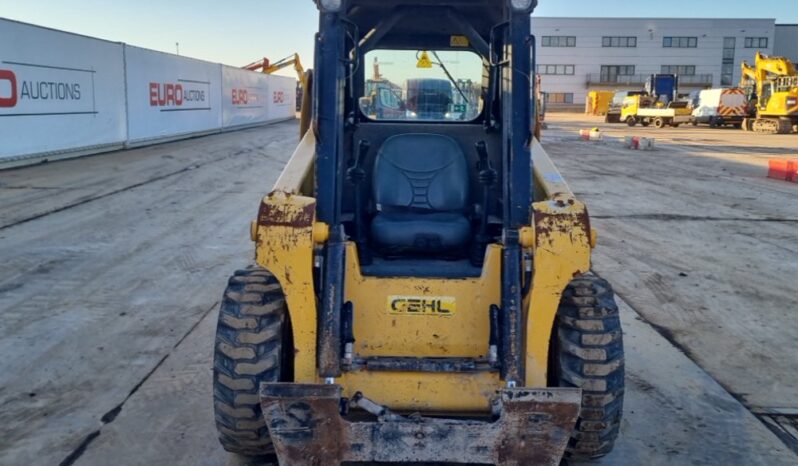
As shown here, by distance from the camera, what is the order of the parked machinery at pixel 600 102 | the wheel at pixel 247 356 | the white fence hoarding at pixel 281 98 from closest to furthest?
the wheel at pixel 247 356
the white fence hoarding at pixel 281 98
the parked machinery at pixel 600 102

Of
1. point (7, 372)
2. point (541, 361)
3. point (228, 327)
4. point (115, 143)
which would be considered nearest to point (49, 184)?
point (115, 143)

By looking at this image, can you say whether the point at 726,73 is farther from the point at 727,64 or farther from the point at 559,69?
the point at 559,69

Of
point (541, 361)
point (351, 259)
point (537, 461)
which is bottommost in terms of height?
point (537, 461)

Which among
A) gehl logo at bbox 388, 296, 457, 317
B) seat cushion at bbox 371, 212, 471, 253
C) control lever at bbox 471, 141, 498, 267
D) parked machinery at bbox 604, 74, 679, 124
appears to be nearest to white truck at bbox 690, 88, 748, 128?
parked machinery at bbox 604, 74, 679, 124

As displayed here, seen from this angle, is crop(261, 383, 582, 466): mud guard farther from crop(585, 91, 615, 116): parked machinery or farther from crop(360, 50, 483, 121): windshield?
crop(585, 91, 615, 116): parked machinery

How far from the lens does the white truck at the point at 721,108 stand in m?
37.5

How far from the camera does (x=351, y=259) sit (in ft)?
12.6

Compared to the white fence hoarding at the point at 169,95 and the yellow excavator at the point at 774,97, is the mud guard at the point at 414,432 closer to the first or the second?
the white fence hoarding at the point at 169,95

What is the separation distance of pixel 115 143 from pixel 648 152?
15776 mm

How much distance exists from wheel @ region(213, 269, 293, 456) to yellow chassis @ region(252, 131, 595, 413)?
0.14 metres

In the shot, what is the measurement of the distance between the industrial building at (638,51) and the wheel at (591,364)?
6892 centimetres

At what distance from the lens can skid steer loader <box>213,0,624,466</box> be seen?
324 centimetres

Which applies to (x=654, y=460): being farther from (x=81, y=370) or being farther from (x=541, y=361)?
(x=81, y=370)

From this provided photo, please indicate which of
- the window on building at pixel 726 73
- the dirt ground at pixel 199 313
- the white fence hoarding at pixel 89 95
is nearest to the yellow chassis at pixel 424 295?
the dirt ground at pixel 199 313
